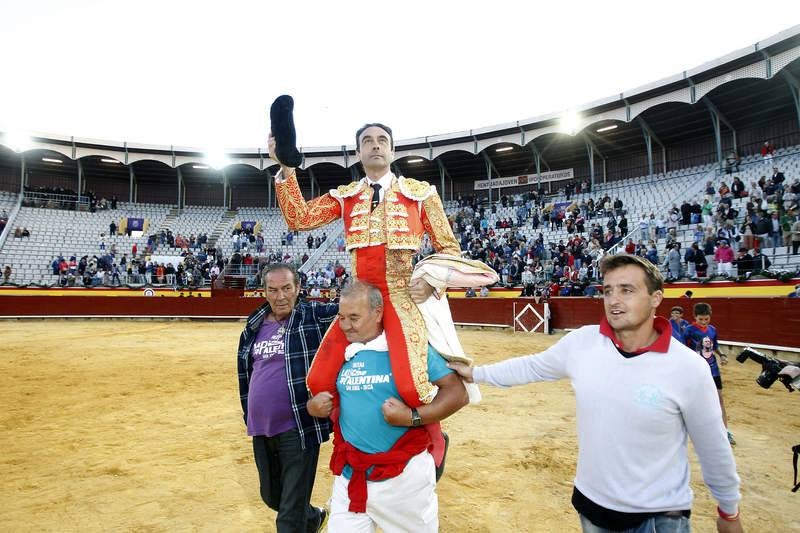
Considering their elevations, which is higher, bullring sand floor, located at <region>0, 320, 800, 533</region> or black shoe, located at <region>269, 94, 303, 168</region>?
black shoe, located at <region>269, 94, 303, 168</region>

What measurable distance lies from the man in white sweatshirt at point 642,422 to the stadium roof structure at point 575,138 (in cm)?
2021

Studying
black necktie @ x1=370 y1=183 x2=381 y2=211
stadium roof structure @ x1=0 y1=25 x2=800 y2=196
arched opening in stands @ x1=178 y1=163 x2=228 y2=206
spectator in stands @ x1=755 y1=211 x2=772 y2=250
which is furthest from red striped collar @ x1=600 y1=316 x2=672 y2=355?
arched opening in stands @ x1=178 y1=163 x2=228 y2=206

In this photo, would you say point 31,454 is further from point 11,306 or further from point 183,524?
point 11,306

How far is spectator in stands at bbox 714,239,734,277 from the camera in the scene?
1270cm

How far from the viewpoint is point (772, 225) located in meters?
12.7

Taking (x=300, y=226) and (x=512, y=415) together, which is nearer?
(x=300, y=226)

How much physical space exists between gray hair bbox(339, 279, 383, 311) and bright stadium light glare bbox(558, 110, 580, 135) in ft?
77.7

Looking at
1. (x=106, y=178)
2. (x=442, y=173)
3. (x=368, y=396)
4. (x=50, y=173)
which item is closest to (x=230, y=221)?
(x=106, y=178)

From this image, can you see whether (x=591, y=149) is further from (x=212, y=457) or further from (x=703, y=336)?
(x=212, y=457)

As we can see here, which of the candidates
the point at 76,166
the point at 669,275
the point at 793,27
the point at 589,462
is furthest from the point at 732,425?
the point at 76,166

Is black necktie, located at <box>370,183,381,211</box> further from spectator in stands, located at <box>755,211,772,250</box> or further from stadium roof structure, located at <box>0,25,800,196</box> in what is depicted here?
stadium roof structure, located at <box>0,25,800,196</box>

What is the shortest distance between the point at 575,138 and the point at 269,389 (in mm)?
25689

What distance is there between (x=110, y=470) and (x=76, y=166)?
1283 inches

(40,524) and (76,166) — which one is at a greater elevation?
(76,166)
